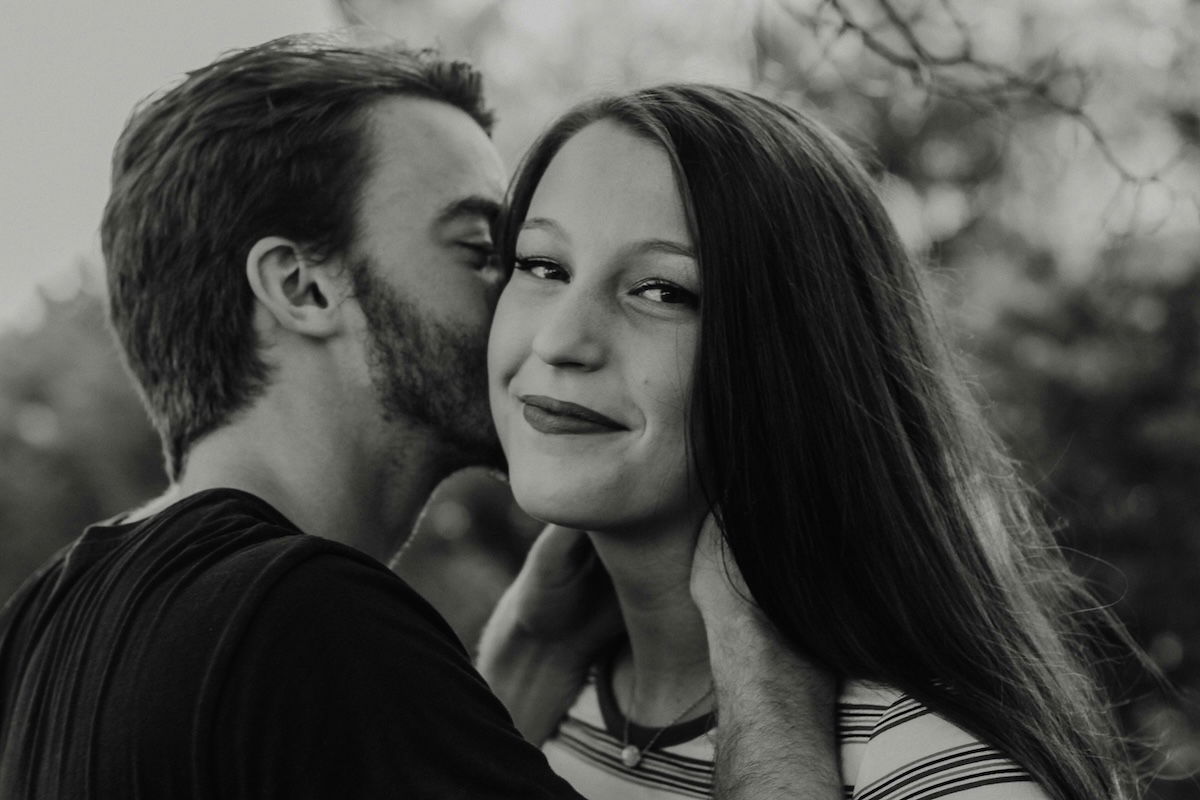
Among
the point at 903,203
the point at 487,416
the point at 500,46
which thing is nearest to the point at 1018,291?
the point at 903,203

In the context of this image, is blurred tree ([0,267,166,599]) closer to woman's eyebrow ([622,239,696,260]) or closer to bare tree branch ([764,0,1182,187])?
bare tree branch ([764,0,1182,187])

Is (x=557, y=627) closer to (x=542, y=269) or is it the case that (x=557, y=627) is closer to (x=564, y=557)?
(x=564, y=557)

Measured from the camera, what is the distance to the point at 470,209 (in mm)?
2814

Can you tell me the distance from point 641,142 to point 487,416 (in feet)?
2.44

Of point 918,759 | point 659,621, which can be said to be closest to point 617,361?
point 659,621

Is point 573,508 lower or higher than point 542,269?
lower

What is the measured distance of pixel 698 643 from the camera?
254cm

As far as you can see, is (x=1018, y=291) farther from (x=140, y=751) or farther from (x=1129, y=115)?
(x=140, y=751)

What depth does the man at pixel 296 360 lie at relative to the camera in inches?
77.7

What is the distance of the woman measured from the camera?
2186mm

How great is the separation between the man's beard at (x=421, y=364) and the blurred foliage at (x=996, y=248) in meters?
0.47

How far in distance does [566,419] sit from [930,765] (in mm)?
835

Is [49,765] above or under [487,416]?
under

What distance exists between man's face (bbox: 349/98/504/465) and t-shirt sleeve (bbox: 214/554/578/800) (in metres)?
0.85
